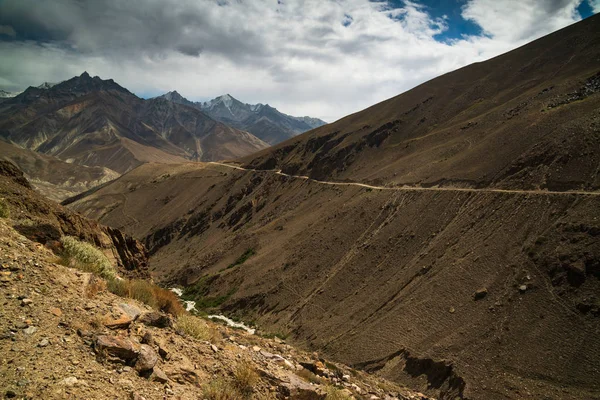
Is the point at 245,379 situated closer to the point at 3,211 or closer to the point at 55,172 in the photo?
the point at 3,211

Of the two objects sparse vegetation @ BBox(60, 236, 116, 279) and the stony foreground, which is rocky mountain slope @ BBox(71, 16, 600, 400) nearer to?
the stony foreground

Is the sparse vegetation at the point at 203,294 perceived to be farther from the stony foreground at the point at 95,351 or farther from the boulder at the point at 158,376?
the boulder at the point at 158,376

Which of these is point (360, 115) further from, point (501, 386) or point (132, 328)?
point (132, 328)

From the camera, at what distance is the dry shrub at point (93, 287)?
679 centimetres

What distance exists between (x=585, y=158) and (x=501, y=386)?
18848mm

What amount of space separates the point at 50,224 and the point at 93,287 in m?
4.48

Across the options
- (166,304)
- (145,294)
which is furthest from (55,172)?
(166,304)

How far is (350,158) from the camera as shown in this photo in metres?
58.9

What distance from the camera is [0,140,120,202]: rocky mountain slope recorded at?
16438cm

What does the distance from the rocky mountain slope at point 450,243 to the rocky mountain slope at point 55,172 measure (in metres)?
132

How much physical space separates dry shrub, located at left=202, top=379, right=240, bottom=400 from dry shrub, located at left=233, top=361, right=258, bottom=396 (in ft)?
0.50

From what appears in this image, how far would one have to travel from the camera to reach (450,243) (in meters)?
27.4

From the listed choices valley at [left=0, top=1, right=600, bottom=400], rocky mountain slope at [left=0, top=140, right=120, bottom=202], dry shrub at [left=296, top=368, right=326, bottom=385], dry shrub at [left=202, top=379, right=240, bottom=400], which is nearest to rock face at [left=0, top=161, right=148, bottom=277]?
valley at [left=0, top=1, right=600, bottom=400]

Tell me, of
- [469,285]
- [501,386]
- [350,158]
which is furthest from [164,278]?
[501,386]
